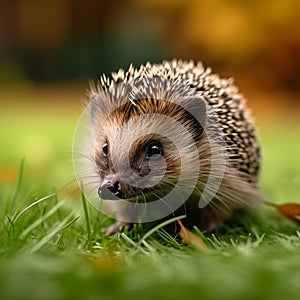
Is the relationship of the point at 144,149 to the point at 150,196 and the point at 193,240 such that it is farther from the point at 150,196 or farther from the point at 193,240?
the point at 193,240

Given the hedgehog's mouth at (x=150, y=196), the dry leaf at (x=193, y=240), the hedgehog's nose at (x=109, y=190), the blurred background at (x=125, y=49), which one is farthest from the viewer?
the blurred background at (x=125, y=49)

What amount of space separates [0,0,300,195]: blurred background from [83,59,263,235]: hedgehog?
534 centimetres

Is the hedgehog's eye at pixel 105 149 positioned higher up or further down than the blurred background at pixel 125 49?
further down

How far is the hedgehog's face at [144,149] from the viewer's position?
3098mm

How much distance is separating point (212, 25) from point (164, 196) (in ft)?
43.7

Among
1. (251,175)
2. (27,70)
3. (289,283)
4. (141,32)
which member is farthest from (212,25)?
(289,283)

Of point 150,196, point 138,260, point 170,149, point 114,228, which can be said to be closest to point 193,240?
point 138,260

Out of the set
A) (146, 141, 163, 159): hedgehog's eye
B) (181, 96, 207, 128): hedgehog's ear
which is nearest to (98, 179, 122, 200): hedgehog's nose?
(146, 141, 163, 159): hedgehog's eye

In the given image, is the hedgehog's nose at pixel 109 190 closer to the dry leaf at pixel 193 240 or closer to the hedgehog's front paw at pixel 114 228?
the dry leaf at pixel 193 240

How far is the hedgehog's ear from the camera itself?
3.37m

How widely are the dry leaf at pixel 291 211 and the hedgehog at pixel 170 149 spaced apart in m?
0.22

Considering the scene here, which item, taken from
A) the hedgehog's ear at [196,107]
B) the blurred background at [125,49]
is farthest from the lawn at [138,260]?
the blurred background at [125,49]

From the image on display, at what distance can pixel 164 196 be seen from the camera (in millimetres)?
3316

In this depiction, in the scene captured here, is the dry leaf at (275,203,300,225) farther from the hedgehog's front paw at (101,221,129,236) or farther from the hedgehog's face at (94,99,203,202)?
the hedgehog's front paw at (101,221,129,236)
